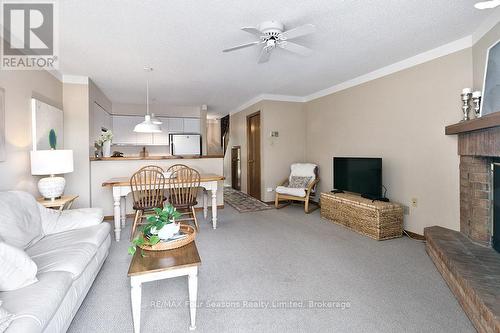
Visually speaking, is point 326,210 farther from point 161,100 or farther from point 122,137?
point 122,137

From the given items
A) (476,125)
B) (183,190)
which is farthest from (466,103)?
(183,190)

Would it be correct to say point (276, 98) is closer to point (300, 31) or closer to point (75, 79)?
point (300, 31)

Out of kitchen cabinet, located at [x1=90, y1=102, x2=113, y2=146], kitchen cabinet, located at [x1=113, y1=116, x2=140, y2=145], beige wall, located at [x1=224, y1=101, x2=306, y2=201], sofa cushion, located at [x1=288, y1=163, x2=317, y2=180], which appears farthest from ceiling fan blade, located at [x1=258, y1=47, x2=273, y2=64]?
kitchen cabinet, located at [x1=113, y1=116, x2=140, y2=145]

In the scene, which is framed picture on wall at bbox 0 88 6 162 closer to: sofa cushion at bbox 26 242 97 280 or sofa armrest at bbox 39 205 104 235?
sofa armrest at bbox 39 205 104 235

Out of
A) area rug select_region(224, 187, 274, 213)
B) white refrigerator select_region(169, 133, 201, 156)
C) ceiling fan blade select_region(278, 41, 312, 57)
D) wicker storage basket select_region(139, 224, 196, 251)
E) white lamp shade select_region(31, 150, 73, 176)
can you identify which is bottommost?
area rug select_region(224, 187, 274, 213)

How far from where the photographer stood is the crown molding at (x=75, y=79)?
3.84 meters

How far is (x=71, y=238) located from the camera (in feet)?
6.86

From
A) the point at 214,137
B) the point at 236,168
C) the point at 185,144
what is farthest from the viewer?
the point at 214,137

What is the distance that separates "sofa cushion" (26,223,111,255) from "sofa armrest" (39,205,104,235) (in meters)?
0.07

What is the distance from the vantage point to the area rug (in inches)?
194

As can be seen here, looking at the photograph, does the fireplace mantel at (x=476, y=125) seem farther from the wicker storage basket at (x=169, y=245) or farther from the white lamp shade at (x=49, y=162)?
the white lamp shade at (x=49, y=162)

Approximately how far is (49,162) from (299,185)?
12.7 ft

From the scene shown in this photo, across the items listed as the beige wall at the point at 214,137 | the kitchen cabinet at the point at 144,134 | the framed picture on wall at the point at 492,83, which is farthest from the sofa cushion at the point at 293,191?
the beige wall at the point at 214,137

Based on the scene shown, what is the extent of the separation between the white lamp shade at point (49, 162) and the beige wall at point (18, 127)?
0.56ft
